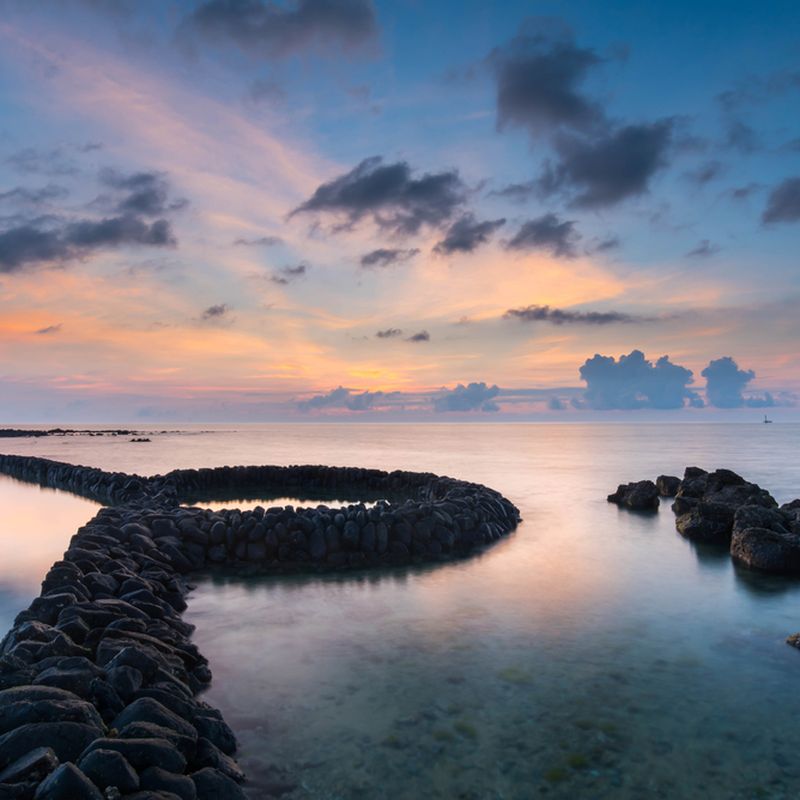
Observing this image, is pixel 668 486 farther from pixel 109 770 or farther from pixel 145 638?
pixel 109 770

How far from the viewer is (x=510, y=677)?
6.52 meters

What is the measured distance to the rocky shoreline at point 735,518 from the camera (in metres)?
11.7

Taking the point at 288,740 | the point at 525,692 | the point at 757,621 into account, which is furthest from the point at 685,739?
the point at 757,621

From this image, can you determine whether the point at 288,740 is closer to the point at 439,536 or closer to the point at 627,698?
the point at 627,698

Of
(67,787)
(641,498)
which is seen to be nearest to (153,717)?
(67,787)

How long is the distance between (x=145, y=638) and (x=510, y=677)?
3.71 meters

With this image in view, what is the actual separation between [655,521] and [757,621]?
9.61 metres

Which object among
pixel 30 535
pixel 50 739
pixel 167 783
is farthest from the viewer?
pixel 30 535

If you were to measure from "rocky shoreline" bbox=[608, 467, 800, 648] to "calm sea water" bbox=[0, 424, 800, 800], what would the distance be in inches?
23.7

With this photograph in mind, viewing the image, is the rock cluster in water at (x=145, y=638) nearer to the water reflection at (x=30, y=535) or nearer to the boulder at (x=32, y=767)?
the boulder at (x=32, y=767)

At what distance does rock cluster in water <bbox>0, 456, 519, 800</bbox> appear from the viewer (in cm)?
378

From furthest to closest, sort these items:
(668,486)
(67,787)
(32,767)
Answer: (668,486) < (32,767) < (67,787)

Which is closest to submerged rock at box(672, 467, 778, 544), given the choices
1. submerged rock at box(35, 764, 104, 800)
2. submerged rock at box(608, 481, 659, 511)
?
submerged rock at box(608, 481, 659, 511)

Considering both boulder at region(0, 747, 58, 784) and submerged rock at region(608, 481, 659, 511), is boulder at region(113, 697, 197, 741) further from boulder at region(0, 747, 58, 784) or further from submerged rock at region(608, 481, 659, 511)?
submerged rock at region(608, 481, 659, 511)
